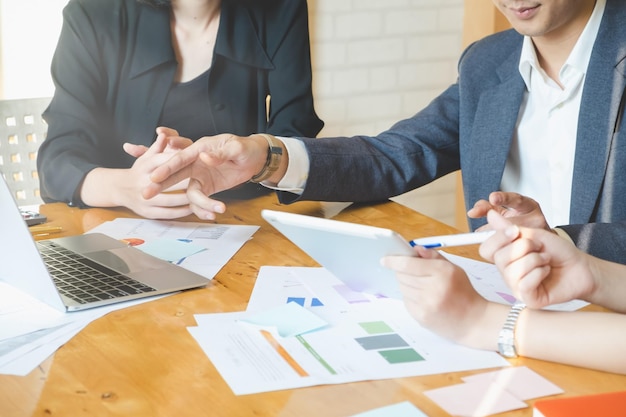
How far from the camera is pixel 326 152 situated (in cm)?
173

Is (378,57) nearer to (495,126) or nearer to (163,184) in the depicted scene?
(495,126)

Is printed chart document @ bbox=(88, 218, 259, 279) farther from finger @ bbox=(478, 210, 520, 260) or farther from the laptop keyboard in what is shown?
finger @ bbox=(478, 210, 520, 260)

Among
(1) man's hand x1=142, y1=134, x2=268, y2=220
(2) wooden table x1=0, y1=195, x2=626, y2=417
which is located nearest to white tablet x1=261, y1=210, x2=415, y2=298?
(2) wooden table x1=0, y1=195, x2=626, y2=417

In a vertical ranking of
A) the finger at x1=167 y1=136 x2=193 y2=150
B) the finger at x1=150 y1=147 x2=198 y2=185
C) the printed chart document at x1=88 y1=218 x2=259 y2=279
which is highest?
the finger at x1=167 y1=136 x2=193 y2=150

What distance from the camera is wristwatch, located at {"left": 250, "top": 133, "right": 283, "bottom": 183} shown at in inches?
65.6

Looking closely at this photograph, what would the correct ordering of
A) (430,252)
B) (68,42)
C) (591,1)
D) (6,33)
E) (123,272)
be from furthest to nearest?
(6,33) < (68,42) < (591,1) < (123,272) < (430,252)

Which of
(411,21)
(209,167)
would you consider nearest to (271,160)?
(209,167)

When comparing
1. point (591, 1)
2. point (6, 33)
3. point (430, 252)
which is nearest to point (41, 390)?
point (430, 252)

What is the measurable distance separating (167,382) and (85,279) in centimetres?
39

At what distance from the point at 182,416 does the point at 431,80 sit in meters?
2.61

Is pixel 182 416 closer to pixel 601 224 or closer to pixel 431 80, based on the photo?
pixel 601 224

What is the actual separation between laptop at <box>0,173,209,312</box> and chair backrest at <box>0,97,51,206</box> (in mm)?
690

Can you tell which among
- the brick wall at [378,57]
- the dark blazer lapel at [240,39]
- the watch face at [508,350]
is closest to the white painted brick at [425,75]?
the brick wall at [378,57]

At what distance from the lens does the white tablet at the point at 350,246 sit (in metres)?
1.03
